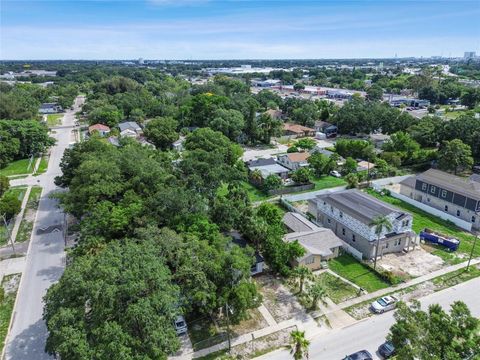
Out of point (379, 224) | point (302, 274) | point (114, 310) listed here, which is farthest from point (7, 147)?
point (379, 224)

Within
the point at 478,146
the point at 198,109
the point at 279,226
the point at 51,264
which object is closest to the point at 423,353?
the point at 279,226

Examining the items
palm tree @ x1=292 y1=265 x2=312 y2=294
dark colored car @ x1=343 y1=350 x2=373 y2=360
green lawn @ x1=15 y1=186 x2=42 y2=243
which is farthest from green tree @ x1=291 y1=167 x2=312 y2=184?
green lawn @ x1=15 y1=186 x2=42 y2=243

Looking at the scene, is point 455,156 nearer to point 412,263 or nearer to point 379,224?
point 412,263

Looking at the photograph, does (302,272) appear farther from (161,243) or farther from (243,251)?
(161,243)

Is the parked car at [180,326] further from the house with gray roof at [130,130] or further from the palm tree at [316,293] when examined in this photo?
the house with gray roof at [130,130]

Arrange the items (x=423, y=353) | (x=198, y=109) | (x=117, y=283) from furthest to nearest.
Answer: (x=198, y=109)
(x=117, y=283)
(x=423, y=353)

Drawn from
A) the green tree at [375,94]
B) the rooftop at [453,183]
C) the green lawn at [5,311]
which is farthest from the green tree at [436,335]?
the green tree at [375,94]
